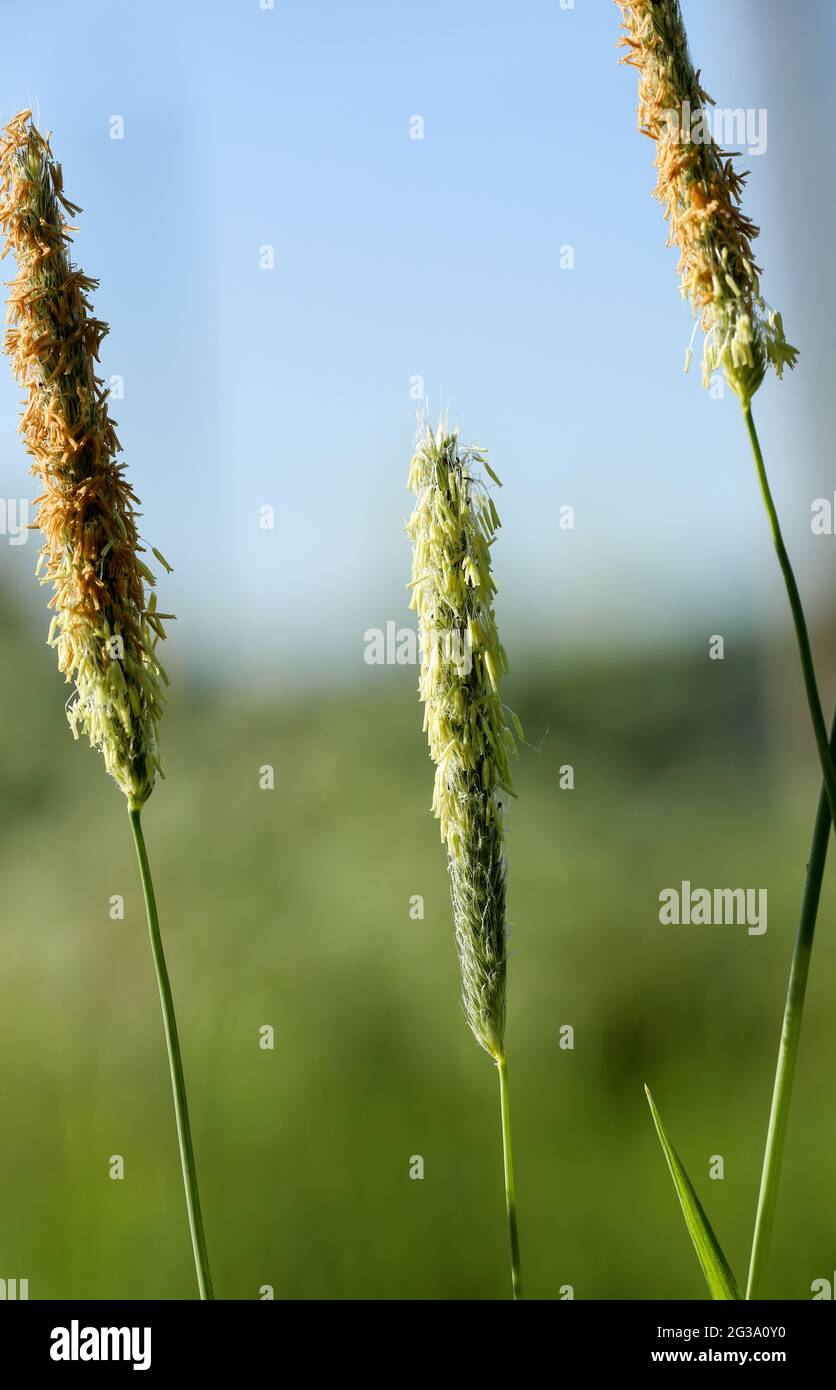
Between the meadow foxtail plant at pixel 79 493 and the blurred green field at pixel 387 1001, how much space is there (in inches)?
29.1

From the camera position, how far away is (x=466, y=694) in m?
0.75

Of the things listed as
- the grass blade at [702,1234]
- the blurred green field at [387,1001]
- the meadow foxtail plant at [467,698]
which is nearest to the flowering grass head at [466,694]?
the meadow foxtail plant at [467,698]

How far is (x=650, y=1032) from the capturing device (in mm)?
1495

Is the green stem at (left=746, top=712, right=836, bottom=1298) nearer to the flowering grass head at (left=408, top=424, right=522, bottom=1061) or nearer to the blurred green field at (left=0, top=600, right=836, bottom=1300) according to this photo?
the flowering grass head at (left=408, top=424, right=522, bottom=1061)

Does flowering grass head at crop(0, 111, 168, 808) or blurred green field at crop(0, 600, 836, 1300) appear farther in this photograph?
blurred green field at crop(0, 600, 836, 1300)

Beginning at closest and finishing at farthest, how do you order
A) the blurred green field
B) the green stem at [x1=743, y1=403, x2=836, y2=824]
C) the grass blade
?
1. the green stem at [x1=743, y1=403, x2=836, y2=824]
2. the grass blade
3. the blurred green field

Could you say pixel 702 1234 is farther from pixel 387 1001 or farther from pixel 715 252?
pixel 387 1001

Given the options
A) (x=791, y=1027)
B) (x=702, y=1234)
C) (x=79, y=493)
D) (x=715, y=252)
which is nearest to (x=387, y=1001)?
(x=702, y=1234)

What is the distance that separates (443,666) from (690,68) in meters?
0.44

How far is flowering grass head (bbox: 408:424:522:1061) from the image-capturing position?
0.75 metres

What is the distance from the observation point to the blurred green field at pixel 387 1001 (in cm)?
138

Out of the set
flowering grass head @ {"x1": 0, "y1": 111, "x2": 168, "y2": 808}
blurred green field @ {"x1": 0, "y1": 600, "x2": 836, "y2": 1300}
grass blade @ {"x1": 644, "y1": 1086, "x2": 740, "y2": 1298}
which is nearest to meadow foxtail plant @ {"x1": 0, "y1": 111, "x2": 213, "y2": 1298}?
flowering grass head @ {"x1": 0, "y1": 111, "x2": 168, "y2": 808}
